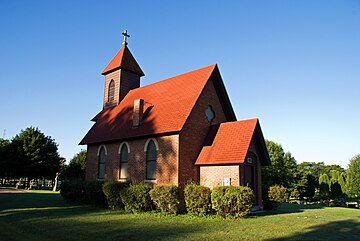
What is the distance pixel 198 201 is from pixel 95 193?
28.9 ft

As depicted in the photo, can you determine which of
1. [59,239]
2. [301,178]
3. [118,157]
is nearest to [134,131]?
[118,157]

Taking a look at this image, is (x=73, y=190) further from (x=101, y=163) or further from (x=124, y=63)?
(x=124, y=63)

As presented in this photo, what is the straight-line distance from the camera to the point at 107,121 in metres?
27.2

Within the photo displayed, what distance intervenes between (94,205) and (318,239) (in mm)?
15780

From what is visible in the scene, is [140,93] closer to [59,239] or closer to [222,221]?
[222,221]

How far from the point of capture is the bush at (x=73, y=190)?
22516 mm

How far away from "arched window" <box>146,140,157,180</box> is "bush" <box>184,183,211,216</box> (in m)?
4.25

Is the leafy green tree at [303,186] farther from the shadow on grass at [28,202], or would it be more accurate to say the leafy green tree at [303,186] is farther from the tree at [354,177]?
the shadow on grass at [28,202]

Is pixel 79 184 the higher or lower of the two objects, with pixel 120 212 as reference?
higher

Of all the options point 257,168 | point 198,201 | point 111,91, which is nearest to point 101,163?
point 111,91

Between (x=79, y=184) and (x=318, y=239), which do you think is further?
(x=79, y=184)

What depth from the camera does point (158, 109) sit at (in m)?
22.1

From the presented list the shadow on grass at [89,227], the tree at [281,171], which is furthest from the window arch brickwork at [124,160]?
the tree at [281,171]

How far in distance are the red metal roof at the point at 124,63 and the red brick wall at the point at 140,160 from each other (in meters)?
9.25
